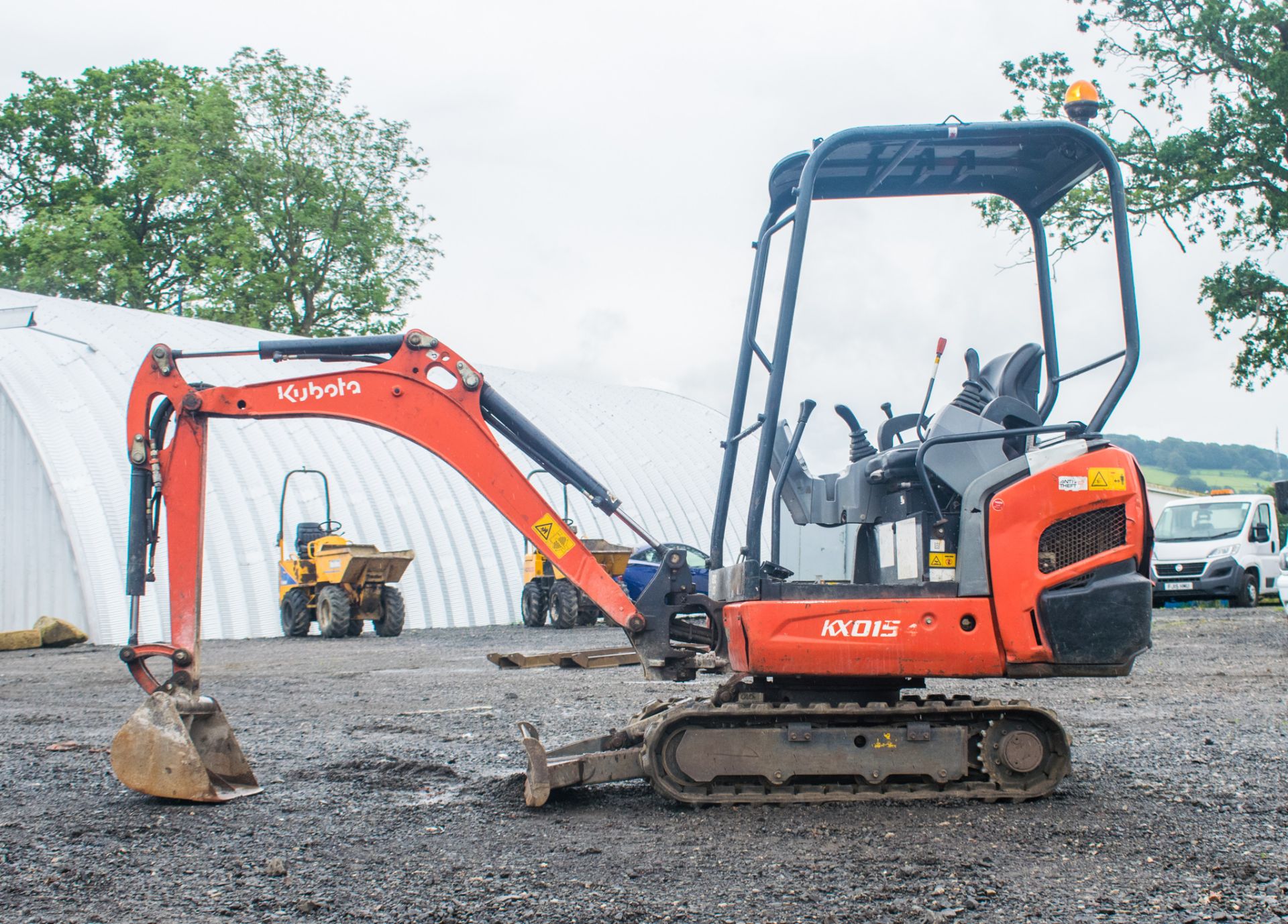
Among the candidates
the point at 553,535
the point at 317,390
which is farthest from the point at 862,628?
the point at 317,390

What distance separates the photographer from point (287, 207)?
46.3 m

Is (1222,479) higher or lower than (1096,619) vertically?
higher

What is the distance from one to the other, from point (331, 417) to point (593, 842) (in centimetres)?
260

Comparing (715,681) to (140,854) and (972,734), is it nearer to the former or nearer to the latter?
(972,734)

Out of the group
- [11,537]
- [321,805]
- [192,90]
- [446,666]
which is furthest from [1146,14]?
[192,90]

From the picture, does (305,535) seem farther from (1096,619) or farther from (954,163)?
(1096,619)

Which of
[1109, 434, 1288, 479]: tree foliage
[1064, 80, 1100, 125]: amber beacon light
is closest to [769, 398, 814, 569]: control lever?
[1064, 80, 1100, 125]: amber beacon light

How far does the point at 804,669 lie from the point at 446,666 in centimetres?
941

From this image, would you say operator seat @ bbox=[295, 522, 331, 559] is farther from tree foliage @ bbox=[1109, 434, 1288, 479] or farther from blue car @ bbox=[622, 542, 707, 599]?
tree foliage @ bbox=[1109, 434, 1288, 479]

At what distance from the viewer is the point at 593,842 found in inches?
207

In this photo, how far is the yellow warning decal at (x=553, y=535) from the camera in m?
6.56

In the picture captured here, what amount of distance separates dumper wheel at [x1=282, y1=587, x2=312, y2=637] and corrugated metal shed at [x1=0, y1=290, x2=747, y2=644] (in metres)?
0.17

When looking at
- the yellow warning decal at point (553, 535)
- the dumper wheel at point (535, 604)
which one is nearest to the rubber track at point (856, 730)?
the yellow warning decal at point (553, 535)

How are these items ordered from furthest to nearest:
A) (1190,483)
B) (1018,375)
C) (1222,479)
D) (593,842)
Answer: (1222,479), (1190,483), (1018,375), (593,842)
